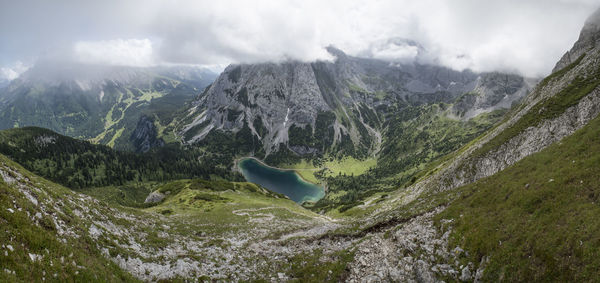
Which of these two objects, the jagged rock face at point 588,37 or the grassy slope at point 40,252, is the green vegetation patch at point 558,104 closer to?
the grassy slope at point 40,252

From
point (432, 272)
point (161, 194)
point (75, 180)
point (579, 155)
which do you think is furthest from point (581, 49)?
point (75, 180)

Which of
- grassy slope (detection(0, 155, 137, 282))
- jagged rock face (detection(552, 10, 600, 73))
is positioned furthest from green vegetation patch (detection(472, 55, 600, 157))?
jagged rock face (detection(552, 10, 600, 73))

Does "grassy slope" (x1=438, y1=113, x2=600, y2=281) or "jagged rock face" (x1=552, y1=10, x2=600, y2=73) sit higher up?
"jagged rock face" (x1=552, y1=10, x2=600, y2=73)

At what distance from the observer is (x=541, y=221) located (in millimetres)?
17641

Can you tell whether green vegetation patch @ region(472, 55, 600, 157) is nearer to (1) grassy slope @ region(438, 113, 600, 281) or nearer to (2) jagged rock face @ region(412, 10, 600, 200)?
(2) jagged rock face @ region(412, 10, 600, 200)

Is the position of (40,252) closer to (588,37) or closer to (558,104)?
(558,104)

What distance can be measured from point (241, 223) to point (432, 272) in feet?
125

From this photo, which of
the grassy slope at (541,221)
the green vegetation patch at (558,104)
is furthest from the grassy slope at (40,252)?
the green vegetation patch at (558,104)

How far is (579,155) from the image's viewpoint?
83.1 feet

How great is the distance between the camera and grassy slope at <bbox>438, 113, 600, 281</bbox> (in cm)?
1428

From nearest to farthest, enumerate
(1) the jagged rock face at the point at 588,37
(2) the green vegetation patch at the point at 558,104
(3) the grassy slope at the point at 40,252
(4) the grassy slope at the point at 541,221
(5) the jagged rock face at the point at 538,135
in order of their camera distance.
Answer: (3) the grassy slope at the point at 40,252, (4) the grassy slope at the point at 541,221, (5) the jagged rock face at the point at 538,135, (2) the green vegetation patch at the point at 558,104, (1) the jagged rock face at the point at 588,37

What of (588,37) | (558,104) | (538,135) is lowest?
(538,135)

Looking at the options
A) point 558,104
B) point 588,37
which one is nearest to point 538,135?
point 558,104

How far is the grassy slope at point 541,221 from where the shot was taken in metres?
14.3
